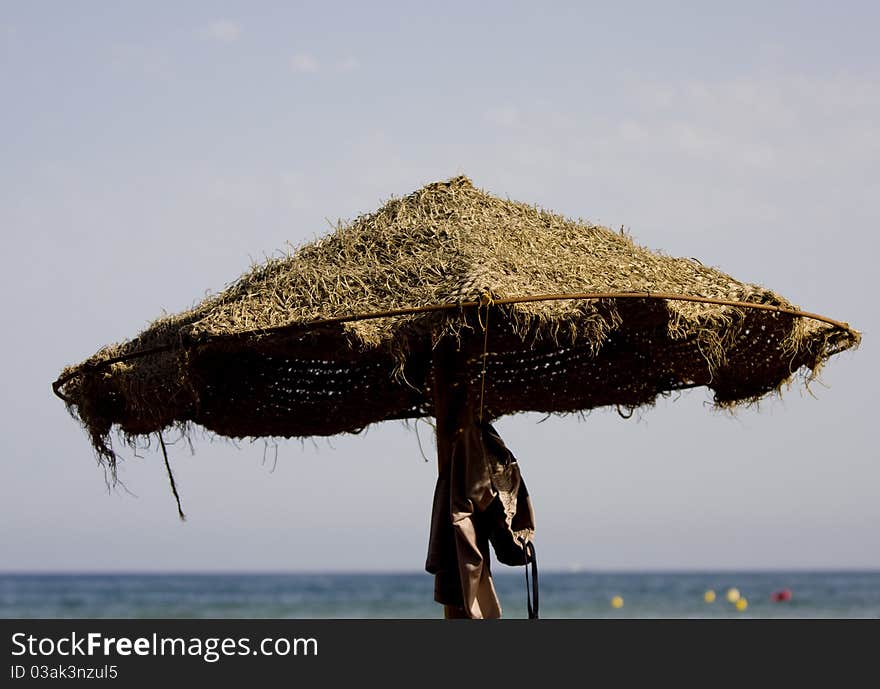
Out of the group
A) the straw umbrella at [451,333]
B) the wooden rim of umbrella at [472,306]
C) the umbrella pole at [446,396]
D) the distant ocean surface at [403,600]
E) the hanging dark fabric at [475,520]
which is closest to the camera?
the wooden rim of umbrella at [472,306]

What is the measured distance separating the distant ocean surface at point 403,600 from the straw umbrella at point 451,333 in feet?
71.7

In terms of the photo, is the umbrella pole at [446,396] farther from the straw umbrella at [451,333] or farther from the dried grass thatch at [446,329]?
the dried grass thatch at [446,329]

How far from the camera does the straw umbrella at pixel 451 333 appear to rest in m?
4.44

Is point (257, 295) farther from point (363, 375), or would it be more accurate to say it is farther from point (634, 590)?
point (634, 590)

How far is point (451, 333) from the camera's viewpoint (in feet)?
14.2

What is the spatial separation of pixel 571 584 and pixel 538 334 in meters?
39.5

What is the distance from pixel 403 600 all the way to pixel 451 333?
30932mm

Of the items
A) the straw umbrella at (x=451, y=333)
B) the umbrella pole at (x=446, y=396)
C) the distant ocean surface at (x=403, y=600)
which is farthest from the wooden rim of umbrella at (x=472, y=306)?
the distant ocean surface at (x=403, y=600)

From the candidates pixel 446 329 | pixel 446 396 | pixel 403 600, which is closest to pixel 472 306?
pixel 446 329

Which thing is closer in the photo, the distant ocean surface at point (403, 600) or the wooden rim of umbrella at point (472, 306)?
the wooden rim of umbrella at point (472, 306)

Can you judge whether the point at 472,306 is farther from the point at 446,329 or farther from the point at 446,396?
the point at 446,396

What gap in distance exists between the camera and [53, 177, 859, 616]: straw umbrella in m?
4.44
